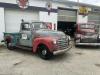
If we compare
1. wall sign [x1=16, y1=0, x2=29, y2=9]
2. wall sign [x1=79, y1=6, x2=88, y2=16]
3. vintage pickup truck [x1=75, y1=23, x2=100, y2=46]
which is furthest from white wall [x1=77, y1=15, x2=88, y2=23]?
wall sign [x1=16, y1=0, x2=29, y2=9]

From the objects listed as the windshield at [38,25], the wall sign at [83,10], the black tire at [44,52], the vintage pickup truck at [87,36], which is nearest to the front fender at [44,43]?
the black tire at [44,52]

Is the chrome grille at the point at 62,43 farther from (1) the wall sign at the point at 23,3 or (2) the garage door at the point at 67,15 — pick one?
(2) the garage door at the point at 67,15

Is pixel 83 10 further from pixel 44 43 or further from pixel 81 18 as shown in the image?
pixel 44 43

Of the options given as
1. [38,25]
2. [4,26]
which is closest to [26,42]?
[38,25]

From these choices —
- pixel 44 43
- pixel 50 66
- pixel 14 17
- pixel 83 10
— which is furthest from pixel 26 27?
pixel 83 10

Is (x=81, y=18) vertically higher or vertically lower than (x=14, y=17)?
higher

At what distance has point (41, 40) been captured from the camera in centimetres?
780

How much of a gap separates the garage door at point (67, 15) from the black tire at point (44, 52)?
9.13m

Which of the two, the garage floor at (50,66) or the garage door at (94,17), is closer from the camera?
the garage floor at (50,66)

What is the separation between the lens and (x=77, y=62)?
293 inches

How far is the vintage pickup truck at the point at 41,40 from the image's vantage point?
24.5 feet

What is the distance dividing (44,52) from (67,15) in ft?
34.3

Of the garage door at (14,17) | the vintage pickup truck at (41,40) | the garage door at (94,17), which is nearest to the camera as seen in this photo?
the vintage pickup truck at (41,40)

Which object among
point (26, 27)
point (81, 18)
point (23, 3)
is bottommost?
point (26, 27)
